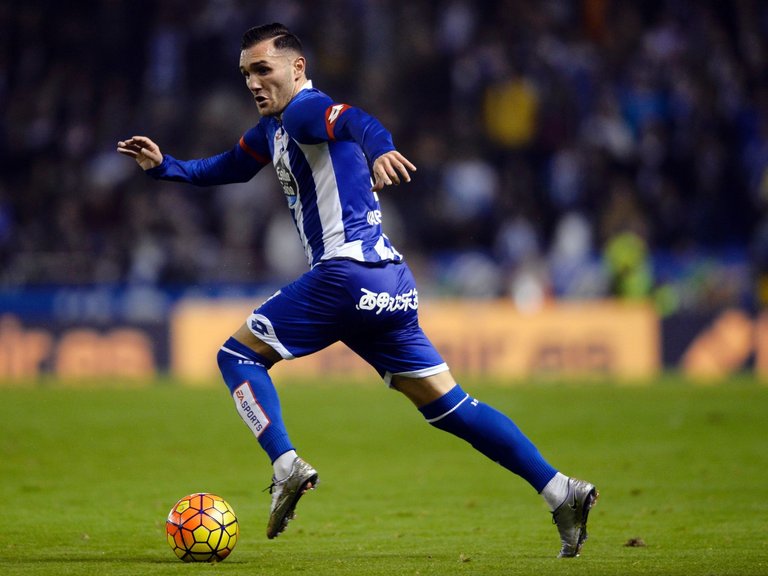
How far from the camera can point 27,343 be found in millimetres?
19000

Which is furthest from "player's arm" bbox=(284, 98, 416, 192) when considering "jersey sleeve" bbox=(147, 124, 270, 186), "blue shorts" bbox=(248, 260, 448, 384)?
"jersey sleeve" bbox=(147, 124, 270, 186)

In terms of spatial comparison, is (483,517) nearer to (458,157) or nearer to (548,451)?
(548,451)

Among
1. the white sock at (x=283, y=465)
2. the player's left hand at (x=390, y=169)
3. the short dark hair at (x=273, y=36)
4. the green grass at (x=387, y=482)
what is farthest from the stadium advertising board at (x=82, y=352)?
the player's left hand at (x=390, y=169)

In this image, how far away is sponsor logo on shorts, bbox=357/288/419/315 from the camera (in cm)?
594

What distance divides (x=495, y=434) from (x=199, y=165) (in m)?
2.05

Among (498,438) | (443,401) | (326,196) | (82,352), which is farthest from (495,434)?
(82,352)

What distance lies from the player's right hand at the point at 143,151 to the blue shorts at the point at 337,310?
1.11 m

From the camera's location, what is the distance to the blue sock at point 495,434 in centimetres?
612

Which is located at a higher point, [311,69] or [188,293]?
[311,69]

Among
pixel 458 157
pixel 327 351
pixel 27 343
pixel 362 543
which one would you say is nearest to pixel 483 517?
pixel 362 543

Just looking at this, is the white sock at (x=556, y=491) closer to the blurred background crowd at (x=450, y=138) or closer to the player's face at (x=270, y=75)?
the player's face at (x=270, y=75)

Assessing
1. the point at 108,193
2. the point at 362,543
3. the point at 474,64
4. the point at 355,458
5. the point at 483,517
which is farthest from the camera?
the point at 474,64

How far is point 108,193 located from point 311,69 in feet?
13.6

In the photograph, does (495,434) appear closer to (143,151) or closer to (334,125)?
(334,125)
